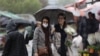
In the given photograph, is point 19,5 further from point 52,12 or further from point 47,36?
point 47,36

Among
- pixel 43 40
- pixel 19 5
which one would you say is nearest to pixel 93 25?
pixel 43 40

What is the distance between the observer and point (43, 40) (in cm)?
912

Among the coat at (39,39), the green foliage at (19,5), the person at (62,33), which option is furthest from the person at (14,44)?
the green foliage at (19,5)

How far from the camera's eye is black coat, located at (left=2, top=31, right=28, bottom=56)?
7.81 meters

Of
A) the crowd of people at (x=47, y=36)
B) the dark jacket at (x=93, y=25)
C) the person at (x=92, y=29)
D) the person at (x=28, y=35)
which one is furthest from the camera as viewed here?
the person at (x=28, y=35)

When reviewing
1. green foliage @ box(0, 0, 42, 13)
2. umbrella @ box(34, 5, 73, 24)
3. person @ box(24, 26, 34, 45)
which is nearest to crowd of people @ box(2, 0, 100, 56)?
umbrella @ box(34, 5, 73, 24)

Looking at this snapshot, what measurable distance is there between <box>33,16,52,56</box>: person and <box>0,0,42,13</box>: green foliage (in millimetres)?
47780

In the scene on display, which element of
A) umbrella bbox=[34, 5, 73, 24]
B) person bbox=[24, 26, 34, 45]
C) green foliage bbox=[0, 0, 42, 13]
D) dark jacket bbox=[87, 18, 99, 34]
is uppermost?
green foliage bbox=[0, 0, 42, 13]

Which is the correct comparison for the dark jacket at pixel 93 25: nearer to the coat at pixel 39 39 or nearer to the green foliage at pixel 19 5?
the coat at pixel 39 39

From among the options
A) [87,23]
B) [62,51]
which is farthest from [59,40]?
[87,23]

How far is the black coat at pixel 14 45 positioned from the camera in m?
7.81

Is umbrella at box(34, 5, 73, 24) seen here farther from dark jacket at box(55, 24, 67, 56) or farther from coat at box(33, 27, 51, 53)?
coat at box(33, 27, 51, 53)

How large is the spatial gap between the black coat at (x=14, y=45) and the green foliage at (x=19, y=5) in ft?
161

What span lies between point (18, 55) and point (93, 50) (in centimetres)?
344
